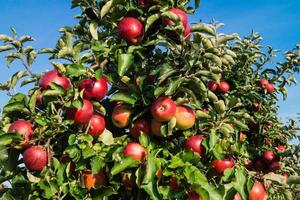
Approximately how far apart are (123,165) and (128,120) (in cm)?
46

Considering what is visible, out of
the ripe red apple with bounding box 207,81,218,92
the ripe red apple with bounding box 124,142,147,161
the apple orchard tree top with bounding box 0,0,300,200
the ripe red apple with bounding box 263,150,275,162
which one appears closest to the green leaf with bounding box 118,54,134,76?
the apple orchard tree top with bounding box 0,0,300,200

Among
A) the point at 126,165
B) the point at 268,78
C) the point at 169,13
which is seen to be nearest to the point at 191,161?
the point at 126,165

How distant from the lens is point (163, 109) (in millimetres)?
3076

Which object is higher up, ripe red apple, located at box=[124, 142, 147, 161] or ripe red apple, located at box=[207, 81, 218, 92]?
ripe red apple, located at box=[207, 81, 218, 92]

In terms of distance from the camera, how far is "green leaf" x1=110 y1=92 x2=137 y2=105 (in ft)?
10.5

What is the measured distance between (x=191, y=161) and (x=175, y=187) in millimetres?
204

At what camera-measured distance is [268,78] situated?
20.4 ft

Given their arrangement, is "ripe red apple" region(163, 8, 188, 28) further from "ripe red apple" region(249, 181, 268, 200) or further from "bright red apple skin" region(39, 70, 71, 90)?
"ripe red apple" region(249, 181, 268, 200)

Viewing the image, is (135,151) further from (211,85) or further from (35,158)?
(211,85)

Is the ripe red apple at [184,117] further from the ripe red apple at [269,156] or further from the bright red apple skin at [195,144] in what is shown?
the ripe red apple at [269,156]

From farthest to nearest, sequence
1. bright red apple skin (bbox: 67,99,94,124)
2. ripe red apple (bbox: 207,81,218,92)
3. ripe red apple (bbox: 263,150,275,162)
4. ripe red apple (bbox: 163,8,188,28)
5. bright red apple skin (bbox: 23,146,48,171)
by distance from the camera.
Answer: ripe red apple (bbox: 263,150,275,162), ripe red apple (bbox: 207,81,218,92), ripe red apple (bbox: 163,8,188,28), bright red apple skin (bbox: 67,99,94,124), bright red apple skin (bbox: 23,146,48,171)

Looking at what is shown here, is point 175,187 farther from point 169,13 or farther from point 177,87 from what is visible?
point 169,13

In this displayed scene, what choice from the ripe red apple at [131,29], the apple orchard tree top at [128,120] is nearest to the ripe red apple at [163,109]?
the apple orchard tree top at [128,120]

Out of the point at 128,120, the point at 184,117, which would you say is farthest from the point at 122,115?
the point at 184,117
